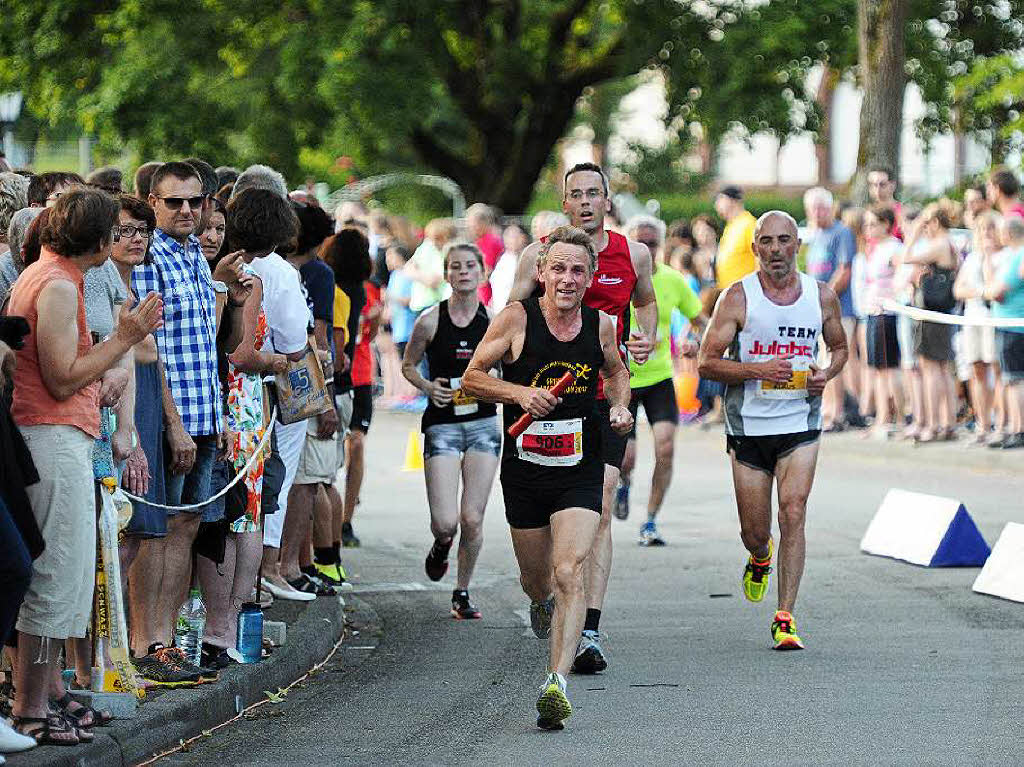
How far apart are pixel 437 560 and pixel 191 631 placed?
2953 millimetres

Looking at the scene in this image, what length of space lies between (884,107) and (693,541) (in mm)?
10079

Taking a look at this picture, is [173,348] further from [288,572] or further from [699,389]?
[699,389]

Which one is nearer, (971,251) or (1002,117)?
(971,251)

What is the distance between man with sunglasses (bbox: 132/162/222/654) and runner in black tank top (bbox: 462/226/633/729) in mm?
1120

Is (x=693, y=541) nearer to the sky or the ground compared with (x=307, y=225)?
nearer to the ground

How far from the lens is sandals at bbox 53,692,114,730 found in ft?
22.6

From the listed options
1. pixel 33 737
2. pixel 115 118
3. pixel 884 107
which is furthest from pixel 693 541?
pixel 115 118

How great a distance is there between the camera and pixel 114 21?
31828mm

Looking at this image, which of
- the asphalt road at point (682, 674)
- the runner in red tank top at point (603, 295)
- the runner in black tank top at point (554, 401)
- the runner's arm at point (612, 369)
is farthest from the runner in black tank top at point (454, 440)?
the runner in black tank top at point (554, 401)

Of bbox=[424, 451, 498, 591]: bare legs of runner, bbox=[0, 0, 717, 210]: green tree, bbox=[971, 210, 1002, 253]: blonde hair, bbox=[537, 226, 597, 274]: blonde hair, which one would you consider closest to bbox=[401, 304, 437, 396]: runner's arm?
bbox=[424, 451, 498, 591]: bare legs of runner

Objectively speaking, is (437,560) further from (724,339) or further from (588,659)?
(588,659)

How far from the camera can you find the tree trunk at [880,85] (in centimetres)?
2223

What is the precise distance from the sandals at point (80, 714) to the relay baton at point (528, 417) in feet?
6.80

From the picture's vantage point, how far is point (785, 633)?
9.53 m
